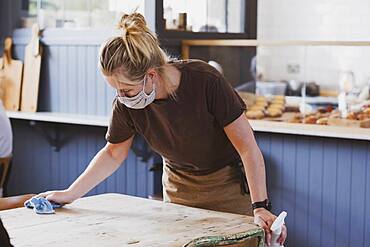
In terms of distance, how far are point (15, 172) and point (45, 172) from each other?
32 centimetres

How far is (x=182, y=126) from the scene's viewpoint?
2500mm

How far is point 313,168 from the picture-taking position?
12.7 ft

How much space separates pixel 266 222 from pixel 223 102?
42 cm


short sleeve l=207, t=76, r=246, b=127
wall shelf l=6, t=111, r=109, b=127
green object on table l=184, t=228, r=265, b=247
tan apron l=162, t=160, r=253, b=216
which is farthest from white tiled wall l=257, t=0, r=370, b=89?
green object on table l=184, t=228, r=265, b=247

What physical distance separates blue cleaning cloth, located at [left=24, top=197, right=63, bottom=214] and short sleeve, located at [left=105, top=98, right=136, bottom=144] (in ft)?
1.03

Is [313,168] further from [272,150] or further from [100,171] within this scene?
[100,171]

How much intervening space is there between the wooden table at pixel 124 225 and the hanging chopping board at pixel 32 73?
2.26 metres

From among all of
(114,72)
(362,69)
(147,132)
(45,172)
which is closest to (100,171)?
(147,132)

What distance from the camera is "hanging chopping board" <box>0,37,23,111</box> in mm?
4934

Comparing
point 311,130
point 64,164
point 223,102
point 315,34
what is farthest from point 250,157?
point 315,34

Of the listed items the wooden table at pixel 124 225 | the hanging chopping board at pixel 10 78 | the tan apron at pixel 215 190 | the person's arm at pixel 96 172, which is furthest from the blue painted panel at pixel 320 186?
the hanging chopping board at pixel 10 78

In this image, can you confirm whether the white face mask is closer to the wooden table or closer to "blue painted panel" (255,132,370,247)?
the wooden table

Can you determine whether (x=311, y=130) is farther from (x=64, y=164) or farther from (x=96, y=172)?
(x=64, y=164)

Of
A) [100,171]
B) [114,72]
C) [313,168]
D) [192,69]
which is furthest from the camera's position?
[313,168]
